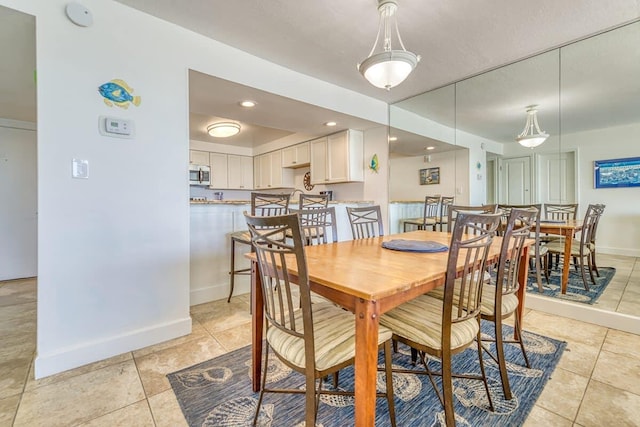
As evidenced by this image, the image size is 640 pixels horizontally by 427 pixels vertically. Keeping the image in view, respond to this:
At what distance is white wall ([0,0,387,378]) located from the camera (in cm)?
166

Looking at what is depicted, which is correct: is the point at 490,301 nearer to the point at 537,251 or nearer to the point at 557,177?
the point at 537,251

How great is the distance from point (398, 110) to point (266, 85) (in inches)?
81.0

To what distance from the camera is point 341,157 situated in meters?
4.24

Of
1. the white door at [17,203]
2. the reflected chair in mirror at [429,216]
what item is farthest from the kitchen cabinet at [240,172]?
the reflected chair in mirror at [429,216]

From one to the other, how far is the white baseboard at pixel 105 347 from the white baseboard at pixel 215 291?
0.61 metres

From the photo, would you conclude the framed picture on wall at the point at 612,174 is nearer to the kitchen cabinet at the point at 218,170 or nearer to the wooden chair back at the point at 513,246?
the wooden chair back at the point at 513,246

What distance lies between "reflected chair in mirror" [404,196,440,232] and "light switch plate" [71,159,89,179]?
364 centimetres

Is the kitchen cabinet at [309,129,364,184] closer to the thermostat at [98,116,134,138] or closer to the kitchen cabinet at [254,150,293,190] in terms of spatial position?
the kitchen cabinet at [254,150,293,190]

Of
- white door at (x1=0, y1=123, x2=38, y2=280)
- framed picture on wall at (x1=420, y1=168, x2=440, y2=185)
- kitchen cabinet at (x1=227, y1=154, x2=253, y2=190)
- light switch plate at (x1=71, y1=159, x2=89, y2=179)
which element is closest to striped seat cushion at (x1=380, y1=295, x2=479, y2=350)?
light switch plate at (x1=71, y1=159, x2=89, y2=179)

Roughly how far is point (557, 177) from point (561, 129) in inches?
18.4

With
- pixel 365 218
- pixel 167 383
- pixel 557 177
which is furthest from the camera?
pixel 557 177

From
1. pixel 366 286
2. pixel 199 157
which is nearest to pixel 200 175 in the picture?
pixel 199 157

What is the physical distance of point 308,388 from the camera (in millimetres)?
1020

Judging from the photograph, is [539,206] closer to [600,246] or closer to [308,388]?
[600,246]
